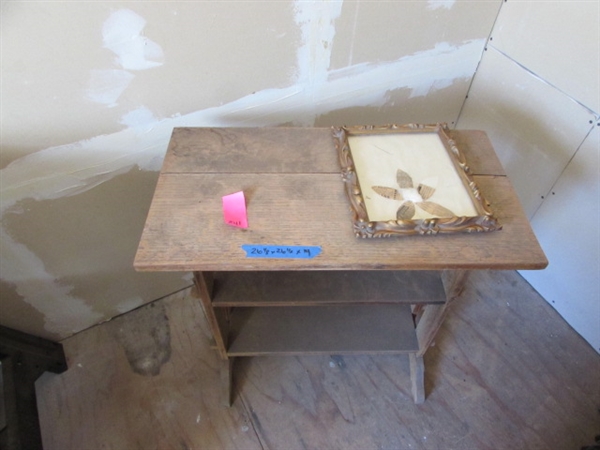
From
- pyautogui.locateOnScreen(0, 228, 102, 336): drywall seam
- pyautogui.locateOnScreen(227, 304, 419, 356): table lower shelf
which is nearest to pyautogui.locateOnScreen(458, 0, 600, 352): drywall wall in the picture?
pyautogui.locateOnScreen(227, 304, 419, 356): table lower shelf

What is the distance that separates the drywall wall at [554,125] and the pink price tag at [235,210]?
1011mm

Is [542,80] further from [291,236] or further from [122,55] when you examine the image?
[122,55]

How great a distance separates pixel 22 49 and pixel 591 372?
183 centimetres

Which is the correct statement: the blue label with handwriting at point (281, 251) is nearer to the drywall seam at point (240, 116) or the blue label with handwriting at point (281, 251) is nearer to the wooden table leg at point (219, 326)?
the wooden table leg at point (219, 326)

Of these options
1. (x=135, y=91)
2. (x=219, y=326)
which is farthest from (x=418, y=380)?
(x=135, y=91)

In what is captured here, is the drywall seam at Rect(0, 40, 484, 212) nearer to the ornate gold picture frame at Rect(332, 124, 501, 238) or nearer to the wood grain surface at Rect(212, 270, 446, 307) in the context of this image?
the ornate gold picture frame at Rect(332, 124, 501, 238)

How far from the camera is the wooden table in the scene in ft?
2.42

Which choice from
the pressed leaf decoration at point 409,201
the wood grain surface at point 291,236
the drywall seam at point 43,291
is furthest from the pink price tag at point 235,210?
the drywall seam at point 43,291

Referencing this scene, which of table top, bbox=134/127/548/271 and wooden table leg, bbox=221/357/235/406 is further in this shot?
wooden table leg, bbox=221/357/235/406

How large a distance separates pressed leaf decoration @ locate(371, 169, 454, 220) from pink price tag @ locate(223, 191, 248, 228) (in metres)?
0.28

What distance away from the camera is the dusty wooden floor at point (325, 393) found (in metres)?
1.20

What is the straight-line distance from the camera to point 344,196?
0.83m

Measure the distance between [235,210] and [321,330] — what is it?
59 centimetres

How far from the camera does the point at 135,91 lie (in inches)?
36.5
